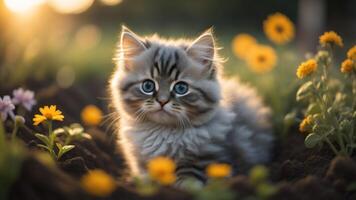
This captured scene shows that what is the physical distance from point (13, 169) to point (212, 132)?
1.57 metres

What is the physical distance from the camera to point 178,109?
3246 millimetres

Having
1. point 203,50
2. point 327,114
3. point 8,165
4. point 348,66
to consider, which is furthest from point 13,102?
point 348,66

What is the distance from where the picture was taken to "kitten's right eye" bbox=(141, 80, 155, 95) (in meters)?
3.34

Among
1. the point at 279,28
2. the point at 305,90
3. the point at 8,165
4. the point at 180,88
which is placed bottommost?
the point at 8,165

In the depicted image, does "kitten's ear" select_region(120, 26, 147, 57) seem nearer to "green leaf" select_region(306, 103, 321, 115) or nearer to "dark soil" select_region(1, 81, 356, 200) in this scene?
"dark soil" select_region(1, 81, 356, 200)

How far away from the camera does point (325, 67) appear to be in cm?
327

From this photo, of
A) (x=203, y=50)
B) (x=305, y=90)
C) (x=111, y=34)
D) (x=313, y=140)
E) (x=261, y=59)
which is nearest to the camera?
(x=313, y=140)

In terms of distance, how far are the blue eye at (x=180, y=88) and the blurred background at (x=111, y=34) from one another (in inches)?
36.9

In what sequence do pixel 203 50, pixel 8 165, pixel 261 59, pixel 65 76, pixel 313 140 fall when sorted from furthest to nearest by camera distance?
pixel 65 76 < pixel 261 59 < pixel 203 50 < pixel 313 140 < pixel 8 165

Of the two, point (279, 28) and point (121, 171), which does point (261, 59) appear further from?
point (121, 171)

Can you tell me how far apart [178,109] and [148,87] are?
265 millimetres

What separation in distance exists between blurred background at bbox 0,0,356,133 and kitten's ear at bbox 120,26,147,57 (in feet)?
1.88

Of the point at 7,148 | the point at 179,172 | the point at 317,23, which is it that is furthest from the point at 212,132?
the point at 317,23

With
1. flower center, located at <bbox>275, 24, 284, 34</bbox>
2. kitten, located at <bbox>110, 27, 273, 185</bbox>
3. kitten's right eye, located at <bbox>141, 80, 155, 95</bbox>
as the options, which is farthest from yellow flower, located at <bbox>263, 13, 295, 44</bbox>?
kitten's right eye, located at <bbox>141, 80, 155, 95</bbox>
